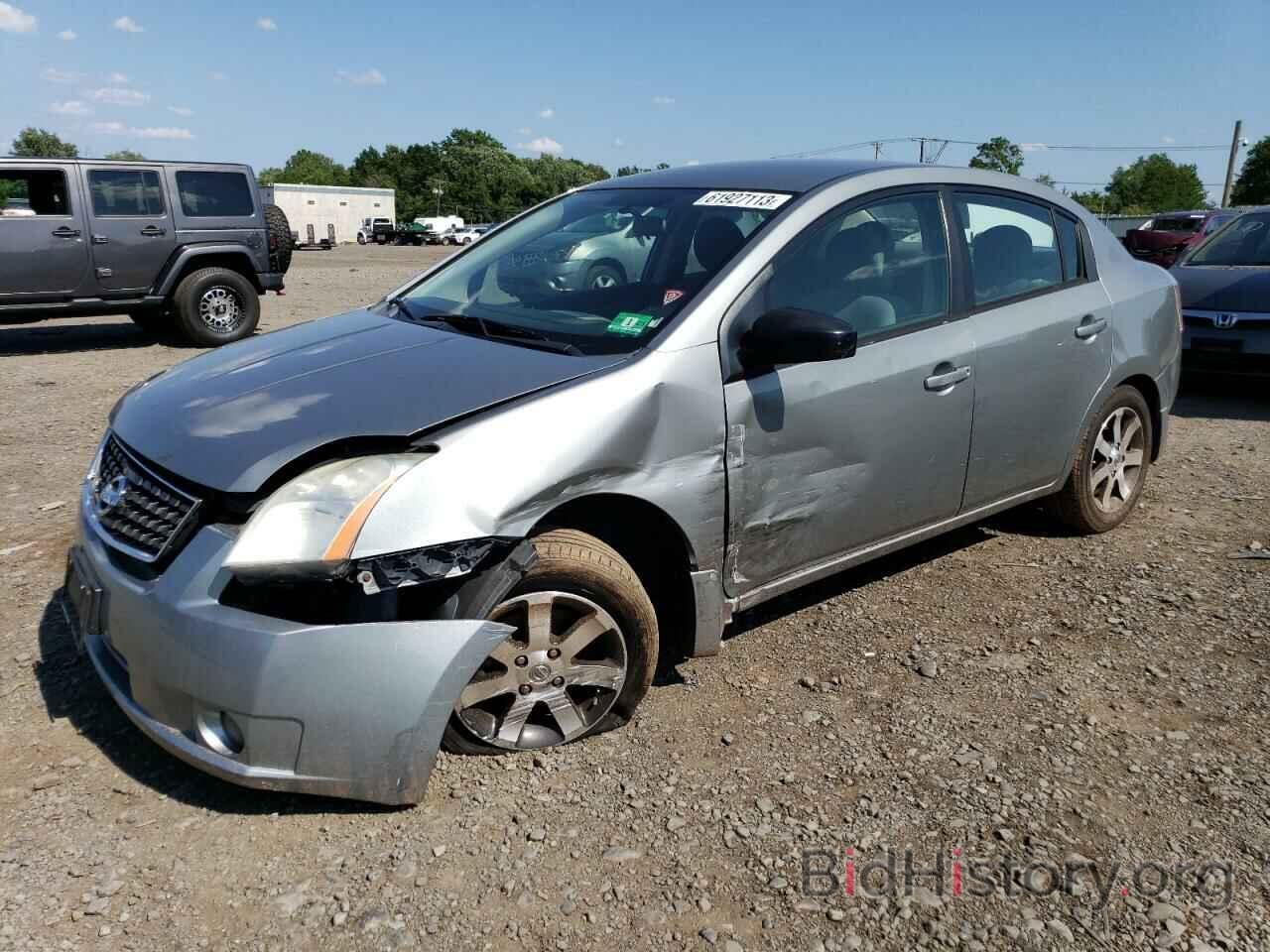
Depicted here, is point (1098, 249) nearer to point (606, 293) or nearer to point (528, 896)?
point (606, 293)

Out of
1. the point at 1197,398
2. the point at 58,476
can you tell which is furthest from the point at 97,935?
the point at 1197,398

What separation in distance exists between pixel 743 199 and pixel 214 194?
9371 mm

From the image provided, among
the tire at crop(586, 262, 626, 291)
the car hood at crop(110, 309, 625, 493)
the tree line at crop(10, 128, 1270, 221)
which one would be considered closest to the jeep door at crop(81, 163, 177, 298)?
the car hood at crop(110, 309, 625, 493)

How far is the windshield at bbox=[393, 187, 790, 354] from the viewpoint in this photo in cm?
313

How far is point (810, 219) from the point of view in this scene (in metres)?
3.31

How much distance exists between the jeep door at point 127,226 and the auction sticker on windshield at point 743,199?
893 cm

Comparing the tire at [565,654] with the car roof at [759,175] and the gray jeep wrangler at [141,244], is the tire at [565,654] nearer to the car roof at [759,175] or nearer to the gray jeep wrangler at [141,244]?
the car roof at [759,175]

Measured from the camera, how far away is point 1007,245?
4.04 metres

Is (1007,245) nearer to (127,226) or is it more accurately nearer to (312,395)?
(312,395)

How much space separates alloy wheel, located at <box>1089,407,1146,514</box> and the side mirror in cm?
211

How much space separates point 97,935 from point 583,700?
1.30 metres

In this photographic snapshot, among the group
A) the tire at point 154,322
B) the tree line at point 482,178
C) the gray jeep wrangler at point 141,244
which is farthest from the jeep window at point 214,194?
the tree line at point 482,178

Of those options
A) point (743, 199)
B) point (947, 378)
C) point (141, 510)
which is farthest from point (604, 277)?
point (141, 510)

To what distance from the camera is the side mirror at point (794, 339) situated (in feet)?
9.62
